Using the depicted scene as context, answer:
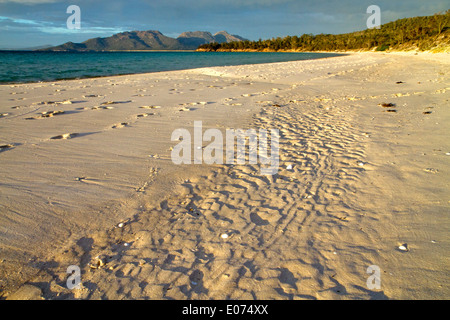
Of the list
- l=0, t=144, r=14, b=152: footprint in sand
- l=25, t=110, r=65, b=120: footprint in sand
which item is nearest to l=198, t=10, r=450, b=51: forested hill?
l=25, t=110, r=65, b=120: footprint in sand

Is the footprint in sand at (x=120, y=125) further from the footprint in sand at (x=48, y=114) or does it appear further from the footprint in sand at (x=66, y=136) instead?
the footprint in sand at (x=48, y=114)

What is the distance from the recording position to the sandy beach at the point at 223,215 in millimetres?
2240

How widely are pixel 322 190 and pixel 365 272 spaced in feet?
4.79

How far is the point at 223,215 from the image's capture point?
3164 mm

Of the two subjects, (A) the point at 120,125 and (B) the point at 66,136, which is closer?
(B) the point at 66,136

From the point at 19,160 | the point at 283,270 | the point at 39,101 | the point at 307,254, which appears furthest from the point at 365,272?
the point at 39,101

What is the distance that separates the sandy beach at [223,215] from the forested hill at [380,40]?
120ft

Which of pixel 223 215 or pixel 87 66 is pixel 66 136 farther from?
pixel 87 66

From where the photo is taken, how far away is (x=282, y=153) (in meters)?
4.89

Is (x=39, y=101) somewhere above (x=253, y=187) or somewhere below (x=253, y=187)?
above

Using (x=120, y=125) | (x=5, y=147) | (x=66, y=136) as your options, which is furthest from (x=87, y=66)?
(x=5, y=147)

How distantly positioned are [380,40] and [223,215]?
78725 millimetres

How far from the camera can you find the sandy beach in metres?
2.24
